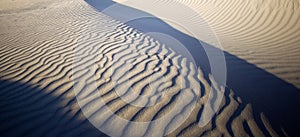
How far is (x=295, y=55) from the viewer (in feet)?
14.1

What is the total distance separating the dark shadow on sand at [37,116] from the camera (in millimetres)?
2424

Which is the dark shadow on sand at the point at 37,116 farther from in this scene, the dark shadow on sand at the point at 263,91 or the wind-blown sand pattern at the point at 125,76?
the dark shadow on sand at the point at 263,91

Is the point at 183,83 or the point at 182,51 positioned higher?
the point at 182,51

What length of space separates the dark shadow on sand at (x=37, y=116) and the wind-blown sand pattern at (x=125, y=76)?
12 mm

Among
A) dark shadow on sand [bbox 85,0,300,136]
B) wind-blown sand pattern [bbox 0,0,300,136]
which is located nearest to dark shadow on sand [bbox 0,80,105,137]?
wind-blown sand pattern [bbox 0,0,300,136]

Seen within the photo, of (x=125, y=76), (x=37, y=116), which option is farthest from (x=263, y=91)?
(x=37, y=116)

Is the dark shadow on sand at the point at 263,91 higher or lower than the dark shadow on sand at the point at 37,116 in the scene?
higher

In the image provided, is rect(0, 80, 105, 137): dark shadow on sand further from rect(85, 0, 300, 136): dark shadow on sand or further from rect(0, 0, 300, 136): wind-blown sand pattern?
rect(85, 0, 300, 136): dark shadow on sand

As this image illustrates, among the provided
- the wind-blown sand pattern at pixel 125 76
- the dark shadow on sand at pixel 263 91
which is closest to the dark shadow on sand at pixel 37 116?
the wind-blown sand pattern at pixel 125 76

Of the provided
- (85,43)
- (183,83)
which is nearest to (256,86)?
(183,83)

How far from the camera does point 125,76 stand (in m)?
3.55

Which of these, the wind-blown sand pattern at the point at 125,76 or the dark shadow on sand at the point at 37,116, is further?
the wind-blown sand pattern at the point at 125,76

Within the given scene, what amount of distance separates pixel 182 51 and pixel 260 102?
7.10 ft

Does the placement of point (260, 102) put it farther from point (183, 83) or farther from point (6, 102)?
point (6, 102)
